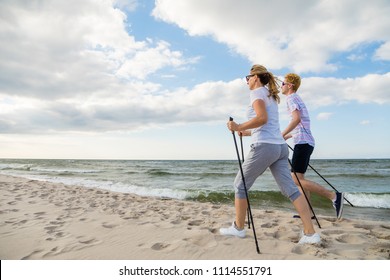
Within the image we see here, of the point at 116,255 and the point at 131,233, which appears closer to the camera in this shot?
the point at 116,255

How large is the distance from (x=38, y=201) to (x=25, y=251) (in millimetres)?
4067

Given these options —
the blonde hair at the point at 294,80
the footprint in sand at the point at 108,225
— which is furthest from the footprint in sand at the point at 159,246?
the blonde hair at the point at 294,80

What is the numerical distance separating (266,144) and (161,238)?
1.90 meters

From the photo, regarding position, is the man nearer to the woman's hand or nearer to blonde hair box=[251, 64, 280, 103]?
blonde hair box=[251, 64, 280, 103]

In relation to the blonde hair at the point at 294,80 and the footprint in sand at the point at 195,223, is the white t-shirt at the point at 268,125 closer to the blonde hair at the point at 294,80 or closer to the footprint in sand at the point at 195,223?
the blonde hair at the point at 294,80

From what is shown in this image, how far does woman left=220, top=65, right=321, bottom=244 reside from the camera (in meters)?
3.26

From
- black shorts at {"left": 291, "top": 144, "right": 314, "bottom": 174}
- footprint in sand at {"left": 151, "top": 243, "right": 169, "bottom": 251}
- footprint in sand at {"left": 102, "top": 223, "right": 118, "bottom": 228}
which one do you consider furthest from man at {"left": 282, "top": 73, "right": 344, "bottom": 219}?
footprint in sand at {"left": 102, "top": 223, "right": 118, "bottom": 228}

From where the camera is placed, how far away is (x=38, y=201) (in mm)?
7035

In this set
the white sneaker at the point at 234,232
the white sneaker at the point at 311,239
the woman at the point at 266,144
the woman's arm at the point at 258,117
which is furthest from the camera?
the white sneaker at the point at 234,232

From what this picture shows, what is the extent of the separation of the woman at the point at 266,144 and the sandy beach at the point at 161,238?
44 centimetres

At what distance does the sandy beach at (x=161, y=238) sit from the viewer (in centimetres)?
323

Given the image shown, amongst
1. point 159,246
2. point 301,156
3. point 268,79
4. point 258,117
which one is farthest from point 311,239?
point 268,79
